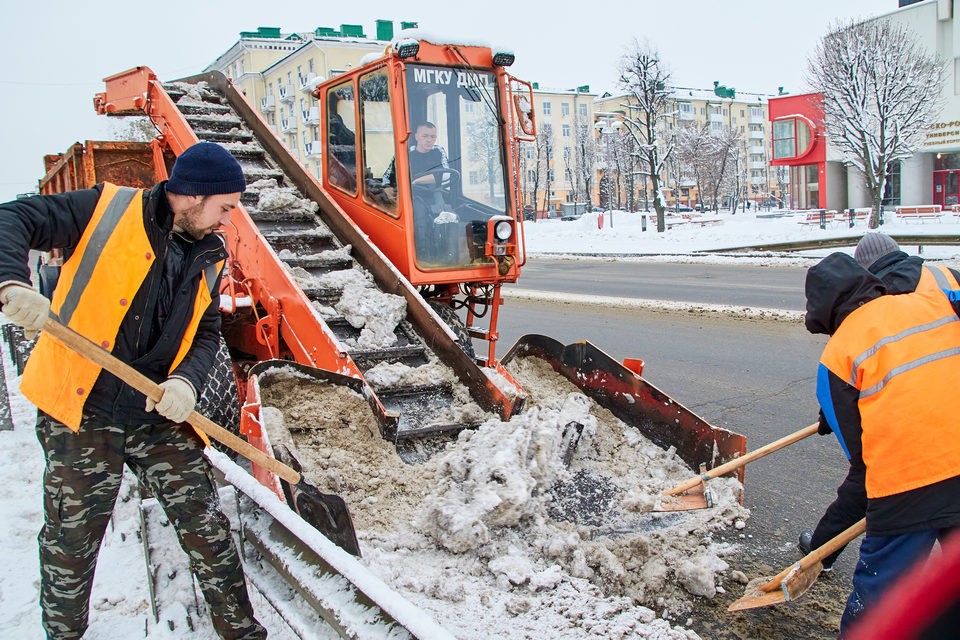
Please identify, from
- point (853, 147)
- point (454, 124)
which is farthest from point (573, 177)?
point (454, 124)

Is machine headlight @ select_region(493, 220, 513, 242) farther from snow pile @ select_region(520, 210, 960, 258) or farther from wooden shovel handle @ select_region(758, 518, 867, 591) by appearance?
snow pile @ select_region(520, 210, 960, 258)

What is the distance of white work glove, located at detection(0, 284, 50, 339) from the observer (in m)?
2.09

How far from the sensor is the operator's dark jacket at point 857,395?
90.1 inches

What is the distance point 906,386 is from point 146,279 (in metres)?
2.53

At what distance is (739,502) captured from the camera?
399 cm

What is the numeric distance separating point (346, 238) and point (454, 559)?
123 inches

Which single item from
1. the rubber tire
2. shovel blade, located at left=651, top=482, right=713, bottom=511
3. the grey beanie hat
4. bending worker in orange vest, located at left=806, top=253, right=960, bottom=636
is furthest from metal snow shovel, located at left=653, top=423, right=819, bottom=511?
the rubber tire

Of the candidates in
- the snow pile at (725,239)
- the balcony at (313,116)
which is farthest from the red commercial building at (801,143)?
the balcony at (313,116)

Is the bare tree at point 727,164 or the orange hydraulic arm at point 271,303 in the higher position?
the bare tree at point 727,164

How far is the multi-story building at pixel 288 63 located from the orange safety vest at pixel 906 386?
52.7m

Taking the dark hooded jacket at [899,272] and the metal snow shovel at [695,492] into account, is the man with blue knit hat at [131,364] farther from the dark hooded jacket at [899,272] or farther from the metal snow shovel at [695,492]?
the dark hooded jacket at [899,272]

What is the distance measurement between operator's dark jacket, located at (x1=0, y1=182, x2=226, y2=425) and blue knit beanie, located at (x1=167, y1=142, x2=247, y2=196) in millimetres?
100

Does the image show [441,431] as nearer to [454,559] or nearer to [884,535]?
[454,559]

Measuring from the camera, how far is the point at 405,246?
539cm
